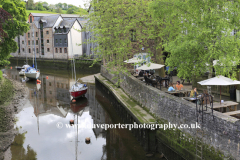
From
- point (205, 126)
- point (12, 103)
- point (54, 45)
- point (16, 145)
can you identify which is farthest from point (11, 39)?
point (54, 45)

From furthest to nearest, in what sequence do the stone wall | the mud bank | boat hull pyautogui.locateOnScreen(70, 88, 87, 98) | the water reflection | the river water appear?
boat hull pyautogui.locateOnScreen(70, 88, 87, 98) → the mud bank → the river water → the water reflection → the stone wall

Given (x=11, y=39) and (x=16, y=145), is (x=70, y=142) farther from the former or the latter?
(x=11, y=39)

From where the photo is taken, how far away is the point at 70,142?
1403cm

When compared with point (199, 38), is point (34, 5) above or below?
above

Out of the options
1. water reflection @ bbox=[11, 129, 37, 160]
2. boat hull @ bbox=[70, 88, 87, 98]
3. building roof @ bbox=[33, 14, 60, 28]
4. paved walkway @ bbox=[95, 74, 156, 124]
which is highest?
building roof @ bbox=[33, 14, 60, 28]

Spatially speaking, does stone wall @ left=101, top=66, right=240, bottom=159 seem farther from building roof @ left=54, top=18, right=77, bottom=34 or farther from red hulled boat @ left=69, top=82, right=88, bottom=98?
building roof @ left=54, top=18, right=77, bottom=34

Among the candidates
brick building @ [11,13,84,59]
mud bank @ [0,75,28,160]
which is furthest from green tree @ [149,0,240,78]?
brick building @ [11,13,84,59]

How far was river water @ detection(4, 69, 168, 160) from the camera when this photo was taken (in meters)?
12.5

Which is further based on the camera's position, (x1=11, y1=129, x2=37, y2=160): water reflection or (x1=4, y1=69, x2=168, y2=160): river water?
(x1=4, y1=69, x2=168, y2=160): river water

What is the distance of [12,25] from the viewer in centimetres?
1838

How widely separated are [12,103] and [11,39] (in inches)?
212

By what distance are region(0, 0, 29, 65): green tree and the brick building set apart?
30.2m

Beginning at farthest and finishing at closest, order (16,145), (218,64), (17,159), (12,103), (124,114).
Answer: (12,103) < (124,114) < (16,145) < (17,159) < (218,64)

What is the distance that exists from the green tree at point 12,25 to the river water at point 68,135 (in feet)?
16.5
